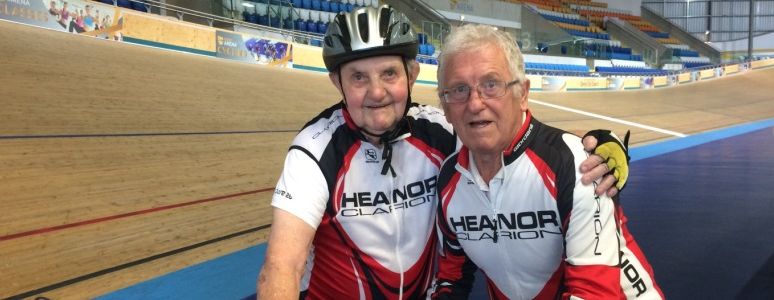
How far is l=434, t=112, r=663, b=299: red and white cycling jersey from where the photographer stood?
1.17 meters

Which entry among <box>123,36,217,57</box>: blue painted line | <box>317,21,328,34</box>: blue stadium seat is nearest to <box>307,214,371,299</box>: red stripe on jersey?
<box>123,36,217,57</box>: blue painted line

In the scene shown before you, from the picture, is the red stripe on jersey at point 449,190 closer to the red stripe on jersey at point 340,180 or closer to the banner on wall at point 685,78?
the red stripe on jersey at point 340,180

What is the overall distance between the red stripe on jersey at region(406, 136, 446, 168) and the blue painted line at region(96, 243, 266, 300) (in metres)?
1.20

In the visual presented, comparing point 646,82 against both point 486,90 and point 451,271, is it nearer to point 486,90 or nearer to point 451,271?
point 451,271

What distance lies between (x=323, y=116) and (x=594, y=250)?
86cm

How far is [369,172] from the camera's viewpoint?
4.75ft

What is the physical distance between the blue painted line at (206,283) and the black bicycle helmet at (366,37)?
1326 millimetres

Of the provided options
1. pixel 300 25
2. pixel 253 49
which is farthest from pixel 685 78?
pixel 253 49

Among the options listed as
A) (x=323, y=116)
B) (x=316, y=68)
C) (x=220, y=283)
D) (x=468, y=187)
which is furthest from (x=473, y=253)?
→ (x=316, y=68)

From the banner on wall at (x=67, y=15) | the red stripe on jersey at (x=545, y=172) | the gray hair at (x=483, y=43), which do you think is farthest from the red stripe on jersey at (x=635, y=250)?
the banner on wall at (x=67, y=15)

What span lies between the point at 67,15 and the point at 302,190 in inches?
359

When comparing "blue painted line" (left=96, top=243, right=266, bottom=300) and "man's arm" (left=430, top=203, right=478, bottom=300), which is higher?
"man's arm" (left=430, top=203, right=478, bottom=300)

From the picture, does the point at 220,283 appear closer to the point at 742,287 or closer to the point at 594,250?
the point at 594,250

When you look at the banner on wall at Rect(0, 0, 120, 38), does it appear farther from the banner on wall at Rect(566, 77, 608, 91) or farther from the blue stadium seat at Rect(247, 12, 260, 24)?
the banner on wall at Rect(566, 77, 608, 91)
